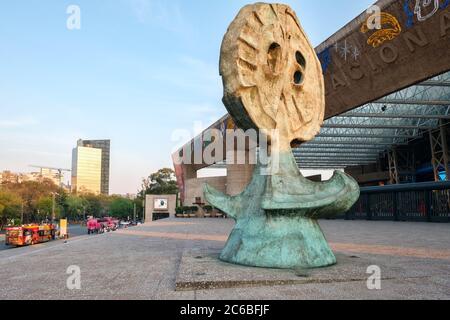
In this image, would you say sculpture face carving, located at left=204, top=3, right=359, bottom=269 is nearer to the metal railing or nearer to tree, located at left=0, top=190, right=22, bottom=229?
the metal railing

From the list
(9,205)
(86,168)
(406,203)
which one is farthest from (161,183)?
(86,168)

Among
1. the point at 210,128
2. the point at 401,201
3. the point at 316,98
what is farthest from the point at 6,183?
the point at 316,98

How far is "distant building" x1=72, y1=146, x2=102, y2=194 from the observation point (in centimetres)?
17762

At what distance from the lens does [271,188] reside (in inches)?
Answer: 311

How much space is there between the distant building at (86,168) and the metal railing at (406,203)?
158067 mm

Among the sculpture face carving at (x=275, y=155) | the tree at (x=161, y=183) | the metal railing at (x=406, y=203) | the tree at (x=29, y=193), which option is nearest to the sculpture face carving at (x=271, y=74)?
the sculpture face carving at (x=275, y=155)

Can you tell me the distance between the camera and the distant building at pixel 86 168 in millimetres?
177625

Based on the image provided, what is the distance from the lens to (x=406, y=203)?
2880cm

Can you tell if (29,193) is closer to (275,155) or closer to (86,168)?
(275,155)

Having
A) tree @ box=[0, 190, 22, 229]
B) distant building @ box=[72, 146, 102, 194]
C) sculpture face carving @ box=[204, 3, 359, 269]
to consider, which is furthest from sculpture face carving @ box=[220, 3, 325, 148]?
distant building @ box=[72, 146, 102, 194]

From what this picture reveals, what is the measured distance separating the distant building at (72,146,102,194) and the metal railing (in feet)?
519

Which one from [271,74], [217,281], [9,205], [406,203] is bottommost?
[9,205]

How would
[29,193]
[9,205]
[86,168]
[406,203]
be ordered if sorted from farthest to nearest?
[86,168] → [29,193] → [9,205] → [406,203]

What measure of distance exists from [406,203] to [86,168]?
6758 inches
